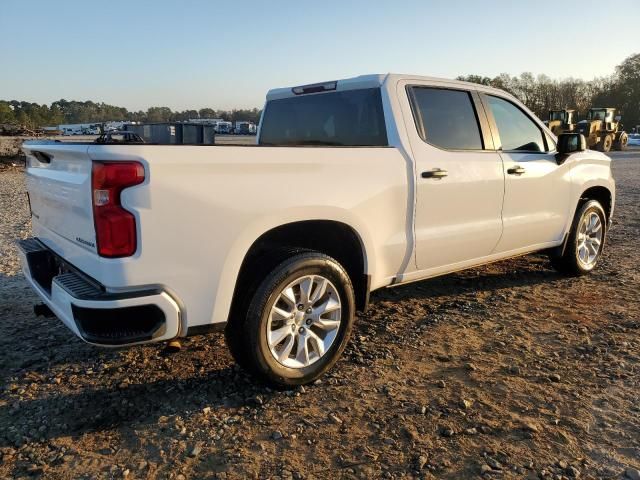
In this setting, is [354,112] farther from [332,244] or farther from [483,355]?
[483,355]

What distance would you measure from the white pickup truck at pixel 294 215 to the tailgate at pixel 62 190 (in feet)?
0.05

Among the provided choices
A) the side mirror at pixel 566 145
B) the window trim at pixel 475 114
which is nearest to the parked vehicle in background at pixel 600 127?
the side mirror at pixel 566 145

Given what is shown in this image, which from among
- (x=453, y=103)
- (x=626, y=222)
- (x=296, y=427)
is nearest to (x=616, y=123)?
(x=626, y=222)

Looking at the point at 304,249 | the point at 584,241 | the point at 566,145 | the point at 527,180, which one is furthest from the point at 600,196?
the point at 304,249

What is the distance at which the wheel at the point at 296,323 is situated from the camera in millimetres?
2938

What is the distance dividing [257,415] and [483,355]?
5.48 ft

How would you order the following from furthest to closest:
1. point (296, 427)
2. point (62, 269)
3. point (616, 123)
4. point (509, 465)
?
point (616, 123)
point (62, 269)
point (296, 427)
point (509, 465)

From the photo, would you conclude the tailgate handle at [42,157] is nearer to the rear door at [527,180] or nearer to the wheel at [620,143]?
the rear door at [527,180]

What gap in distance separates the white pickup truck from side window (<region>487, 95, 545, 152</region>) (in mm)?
16

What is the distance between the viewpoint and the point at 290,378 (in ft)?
10.3

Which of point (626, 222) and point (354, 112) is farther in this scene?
point (626, 222)

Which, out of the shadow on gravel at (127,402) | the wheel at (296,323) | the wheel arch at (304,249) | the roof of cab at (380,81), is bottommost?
the shadow on gravel at (127,402)

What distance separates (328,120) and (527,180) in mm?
1800

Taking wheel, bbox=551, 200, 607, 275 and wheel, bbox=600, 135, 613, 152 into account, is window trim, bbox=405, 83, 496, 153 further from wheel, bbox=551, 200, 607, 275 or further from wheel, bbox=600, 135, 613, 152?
wheel, bbox=600, 135, 613, 152
